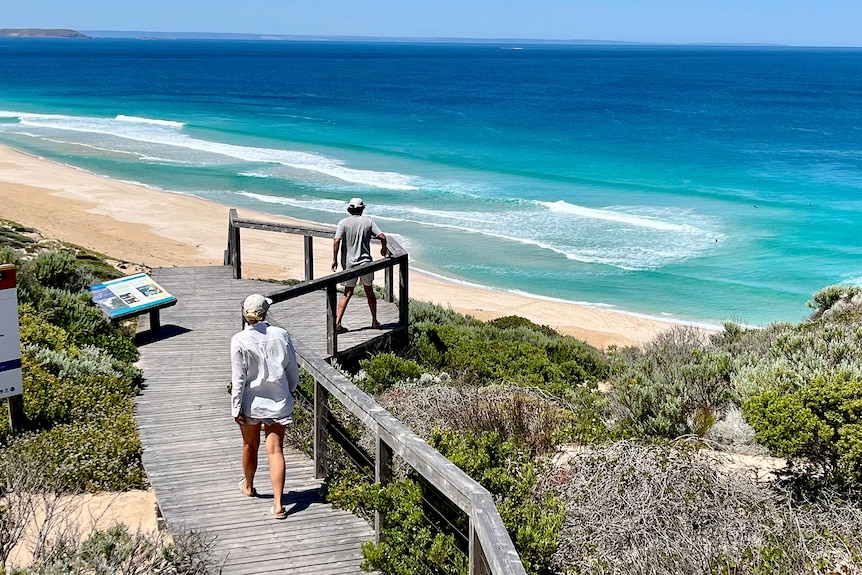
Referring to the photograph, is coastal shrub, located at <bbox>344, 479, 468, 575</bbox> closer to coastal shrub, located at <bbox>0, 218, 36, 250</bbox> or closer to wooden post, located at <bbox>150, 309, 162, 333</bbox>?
wooden post, located at <bbox>150, 309, 162, 333</bbox>

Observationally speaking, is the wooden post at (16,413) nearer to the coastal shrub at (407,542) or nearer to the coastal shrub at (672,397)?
the coastal shrub at (407,542)

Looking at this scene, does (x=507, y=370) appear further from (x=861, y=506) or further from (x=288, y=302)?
(x=861, y=506)

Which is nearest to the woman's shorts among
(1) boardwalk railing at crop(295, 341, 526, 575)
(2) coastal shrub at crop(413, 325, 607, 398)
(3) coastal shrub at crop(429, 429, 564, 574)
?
(1) boardwalk railing at crop(295, 341, 526, 575)

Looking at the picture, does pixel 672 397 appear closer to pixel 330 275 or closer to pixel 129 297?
pixel 330 275

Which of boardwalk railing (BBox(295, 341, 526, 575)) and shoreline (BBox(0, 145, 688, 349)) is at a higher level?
boardwalk railing (BBox(295, 341, 526, 575))

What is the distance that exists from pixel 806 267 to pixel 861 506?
24546 millimetres

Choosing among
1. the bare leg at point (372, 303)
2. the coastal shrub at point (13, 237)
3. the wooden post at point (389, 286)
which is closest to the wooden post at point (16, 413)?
the bare leg at point (372, 303)

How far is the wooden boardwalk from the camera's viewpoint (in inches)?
196

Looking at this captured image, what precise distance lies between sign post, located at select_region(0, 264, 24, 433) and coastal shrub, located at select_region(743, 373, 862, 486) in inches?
203

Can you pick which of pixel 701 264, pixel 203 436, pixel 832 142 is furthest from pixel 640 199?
pixel 203 436

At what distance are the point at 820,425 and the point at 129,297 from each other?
7.39m

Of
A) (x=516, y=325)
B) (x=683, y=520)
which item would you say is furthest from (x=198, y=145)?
(x=683, y=520)

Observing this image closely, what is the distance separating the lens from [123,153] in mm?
47219

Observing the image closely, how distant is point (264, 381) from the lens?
17.6 feet
